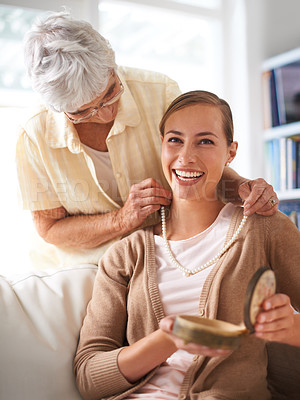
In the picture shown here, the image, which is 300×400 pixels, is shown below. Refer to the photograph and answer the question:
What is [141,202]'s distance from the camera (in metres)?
1.50

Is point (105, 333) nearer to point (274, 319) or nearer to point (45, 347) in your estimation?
point (45, 347)

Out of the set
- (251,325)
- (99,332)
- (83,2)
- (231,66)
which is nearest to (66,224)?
(99,332)

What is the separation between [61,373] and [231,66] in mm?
2354

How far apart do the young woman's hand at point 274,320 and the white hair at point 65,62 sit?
80 centimetres

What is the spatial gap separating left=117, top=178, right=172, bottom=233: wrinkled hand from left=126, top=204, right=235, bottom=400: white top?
104 mm

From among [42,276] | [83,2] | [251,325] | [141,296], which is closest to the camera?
[251,325]

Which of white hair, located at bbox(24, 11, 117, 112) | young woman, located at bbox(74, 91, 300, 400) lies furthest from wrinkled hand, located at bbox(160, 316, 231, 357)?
white hair, located at bbox(24, 11, 117, 112)

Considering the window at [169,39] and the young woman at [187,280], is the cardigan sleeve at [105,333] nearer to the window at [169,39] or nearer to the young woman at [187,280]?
the young woman at [187,280]

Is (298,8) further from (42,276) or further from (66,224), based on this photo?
(42,276)

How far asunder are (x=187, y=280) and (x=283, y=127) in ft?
5.89

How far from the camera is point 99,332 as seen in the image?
1.32 metres

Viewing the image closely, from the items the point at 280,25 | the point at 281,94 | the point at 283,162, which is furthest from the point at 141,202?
the point at 280,25

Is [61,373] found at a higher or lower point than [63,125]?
lower

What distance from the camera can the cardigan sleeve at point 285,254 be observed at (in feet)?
4.07
